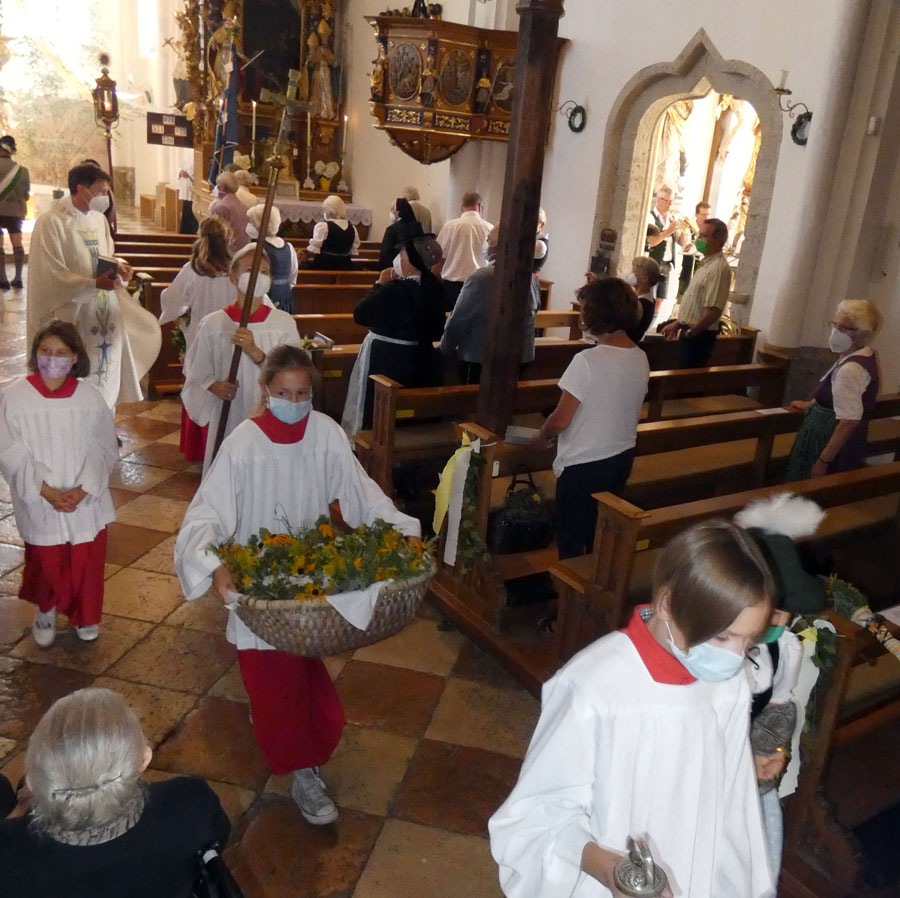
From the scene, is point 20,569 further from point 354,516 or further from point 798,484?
point 798,484

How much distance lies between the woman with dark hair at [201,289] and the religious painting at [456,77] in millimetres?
4186

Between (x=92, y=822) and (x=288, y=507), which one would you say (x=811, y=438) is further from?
(x=92, y=822)

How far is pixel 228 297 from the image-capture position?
249 inches

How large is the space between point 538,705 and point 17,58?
22.5 meters

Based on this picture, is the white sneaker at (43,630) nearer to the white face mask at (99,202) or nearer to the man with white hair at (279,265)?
the white face mask at (99,202)

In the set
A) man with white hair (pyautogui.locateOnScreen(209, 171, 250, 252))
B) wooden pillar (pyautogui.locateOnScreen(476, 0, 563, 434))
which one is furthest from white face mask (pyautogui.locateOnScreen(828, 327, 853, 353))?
man with white hair (pyautogui.locateOnScreen(209, 171, 250, 252))

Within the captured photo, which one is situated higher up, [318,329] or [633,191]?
[633,191]

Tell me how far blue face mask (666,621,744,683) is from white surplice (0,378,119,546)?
9.69 feet

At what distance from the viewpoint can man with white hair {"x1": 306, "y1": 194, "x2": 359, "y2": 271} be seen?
950 centimetres

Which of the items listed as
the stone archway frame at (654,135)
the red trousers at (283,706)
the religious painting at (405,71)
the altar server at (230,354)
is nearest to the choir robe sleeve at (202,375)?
the altar server at (230,354)

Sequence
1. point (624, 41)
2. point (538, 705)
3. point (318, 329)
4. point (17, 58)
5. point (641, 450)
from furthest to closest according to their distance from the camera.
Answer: point (17, 58) → point (624, 41) → point (318, 329) → point (641, 450) → point (538, 705)

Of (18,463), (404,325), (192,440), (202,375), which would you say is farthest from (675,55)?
(18,463)

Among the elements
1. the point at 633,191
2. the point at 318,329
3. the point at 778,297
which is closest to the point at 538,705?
the point at 318,329

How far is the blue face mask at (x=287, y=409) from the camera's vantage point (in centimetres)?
305
